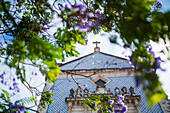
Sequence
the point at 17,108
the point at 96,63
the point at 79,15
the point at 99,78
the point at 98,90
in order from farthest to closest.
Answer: the point at 96,63
the point at 99,78
the point at 98,90
the point at 17,108
the point at 79,15

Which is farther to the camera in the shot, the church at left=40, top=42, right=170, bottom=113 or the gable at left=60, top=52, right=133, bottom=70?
the gable at left=60, top=52, right=133, bottom=70

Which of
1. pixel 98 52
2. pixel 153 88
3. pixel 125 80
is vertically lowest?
pixel 153 88

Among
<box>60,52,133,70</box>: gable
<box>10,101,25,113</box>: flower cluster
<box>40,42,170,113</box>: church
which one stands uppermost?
<box>60,52,133,70</box>: gable

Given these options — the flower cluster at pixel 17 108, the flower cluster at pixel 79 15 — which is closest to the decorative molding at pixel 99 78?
the flower cluster at pixel 17 108

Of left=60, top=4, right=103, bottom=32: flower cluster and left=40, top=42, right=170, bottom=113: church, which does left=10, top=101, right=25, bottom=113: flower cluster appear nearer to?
left=40, top=42, right=170, bottom=113: church

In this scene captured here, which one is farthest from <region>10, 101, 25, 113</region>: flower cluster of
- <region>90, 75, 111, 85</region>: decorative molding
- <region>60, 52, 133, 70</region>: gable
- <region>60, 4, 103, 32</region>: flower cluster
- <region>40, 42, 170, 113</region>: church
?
<region>60, 52, 133, 70</region>: gable

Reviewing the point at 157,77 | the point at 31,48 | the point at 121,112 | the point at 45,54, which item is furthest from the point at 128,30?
the point at 121,112

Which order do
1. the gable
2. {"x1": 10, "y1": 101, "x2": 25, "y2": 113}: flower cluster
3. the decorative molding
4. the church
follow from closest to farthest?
{"x1": 10, "y1": 101, "x2": 25, "y2": 113}: flower cluster
the church
the decorative molding
the gable

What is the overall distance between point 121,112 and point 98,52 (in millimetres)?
13881

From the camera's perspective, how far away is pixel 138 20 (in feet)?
6.37

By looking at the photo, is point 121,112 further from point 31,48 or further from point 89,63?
point 89,63

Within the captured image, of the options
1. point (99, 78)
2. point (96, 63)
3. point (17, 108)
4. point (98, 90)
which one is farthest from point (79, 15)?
point (96, 63)

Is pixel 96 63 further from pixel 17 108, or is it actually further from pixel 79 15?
pixel 79 15

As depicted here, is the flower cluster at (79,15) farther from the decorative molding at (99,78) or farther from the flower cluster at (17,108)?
the decorative molding at (99,78)
